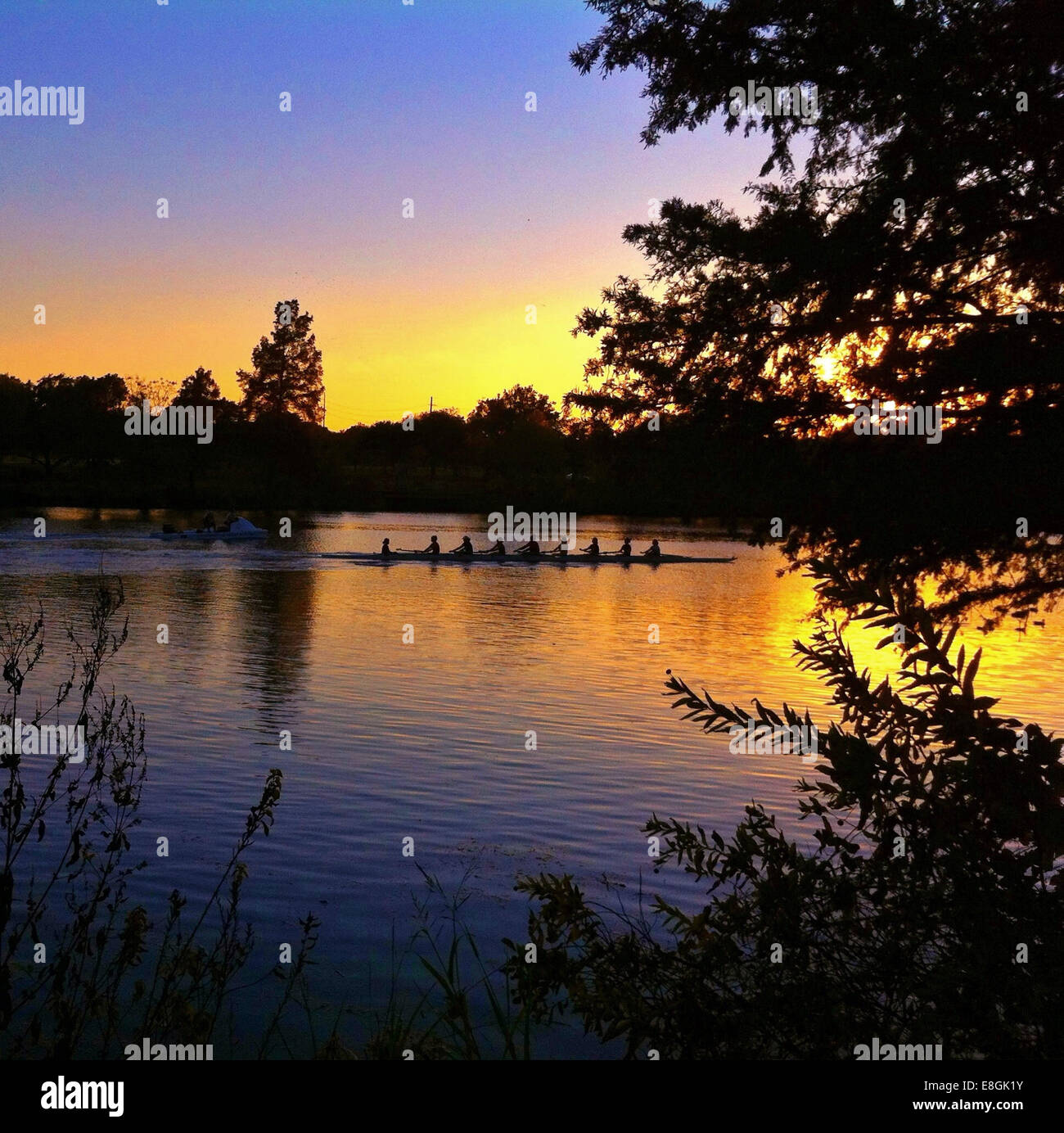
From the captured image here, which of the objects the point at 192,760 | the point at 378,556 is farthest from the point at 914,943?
the point at 378,556

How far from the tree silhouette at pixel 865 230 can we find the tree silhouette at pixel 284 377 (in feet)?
412

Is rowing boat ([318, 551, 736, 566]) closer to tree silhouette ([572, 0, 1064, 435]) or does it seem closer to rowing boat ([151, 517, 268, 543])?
rowing boat ([151, 517, 268, 543])

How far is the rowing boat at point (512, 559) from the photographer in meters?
60.7

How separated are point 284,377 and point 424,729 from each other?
122 metres

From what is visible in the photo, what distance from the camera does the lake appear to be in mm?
10945

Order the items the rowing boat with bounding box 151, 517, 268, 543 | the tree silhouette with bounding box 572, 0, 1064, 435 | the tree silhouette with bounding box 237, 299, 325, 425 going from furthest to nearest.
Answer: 1. the tree silhouette with bounding box 237, 299, 325, 425
2. the rowing boat with bounding box 151, 517, 268, 543
3. the tree silhouette with bounding box 572, 0, 1064, 435

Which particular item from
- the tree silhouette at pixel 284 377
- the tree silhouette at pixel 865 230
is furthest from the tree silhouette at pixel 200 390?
the tree silhouette at pixel 865 230

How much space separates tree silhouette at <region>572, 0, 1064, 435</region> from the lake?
4849 millimetres

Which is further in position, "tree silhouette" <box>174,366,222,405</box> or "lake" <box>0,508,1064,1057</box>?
"tree silhouette" <box>174,366,222,405</box>

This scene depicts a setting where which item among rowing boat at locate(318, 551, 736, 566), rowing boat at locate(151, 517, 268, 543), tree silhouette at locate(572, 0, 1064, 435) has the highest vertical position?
tree silhouette at locate(572, 0, 1064, 435)

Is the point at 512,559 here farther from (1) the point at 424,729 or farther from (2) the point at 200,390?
(2) the point at 200,390

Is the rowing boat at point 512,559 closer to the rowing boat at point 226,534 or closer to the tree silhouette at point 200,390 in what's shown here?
the rowing boat at point 226,534

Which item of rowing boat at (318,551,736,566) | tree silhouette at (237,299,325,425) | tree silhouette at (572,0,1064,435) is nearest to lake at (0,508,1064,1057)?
tree silhouette at (572,0,1064,435)
